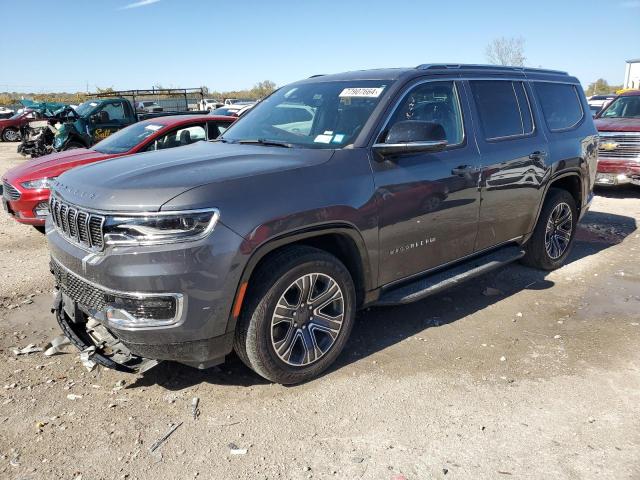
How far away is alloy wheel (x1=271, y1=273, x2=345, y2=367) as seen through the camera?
→ 10.9ft

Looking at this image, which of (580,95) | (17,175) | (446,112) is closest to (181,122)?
(17,175)

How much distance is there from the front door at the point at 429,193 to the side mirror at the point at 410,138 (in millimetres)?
98

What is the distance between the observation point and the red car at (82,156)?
22.4 feet

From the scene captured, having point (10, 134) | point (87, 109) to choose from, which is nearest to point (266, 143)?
point (87, 109)

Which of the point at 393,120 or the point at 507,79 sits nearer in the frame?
the point at 393,120

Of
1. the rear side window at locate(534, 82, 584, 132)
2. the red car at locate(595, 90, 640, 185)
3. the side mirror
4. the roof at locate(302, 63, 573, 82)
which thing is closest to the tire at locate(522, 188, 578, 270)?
the rear side window at locate(534, 82, 584, 132)

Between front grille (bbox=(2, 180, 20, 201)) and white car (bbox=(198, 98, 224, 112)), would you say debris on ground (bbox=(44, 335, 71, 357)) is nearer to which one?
front grille (bbox=(2, 180, 20, 201))

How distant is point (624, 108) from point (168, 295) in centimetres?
1122

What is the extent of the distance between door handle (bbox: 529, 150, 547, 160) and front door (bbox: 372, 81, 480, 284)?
88cm

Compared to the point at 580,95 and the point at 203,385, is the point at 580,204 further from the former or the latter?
the point at 203,385

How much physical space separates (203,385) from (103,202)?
1379 millimetres

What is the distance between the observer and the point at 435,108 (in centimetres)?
417

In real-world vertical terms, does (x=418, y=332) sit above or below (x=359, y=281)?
below

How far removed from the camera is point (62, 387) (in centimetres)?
350
